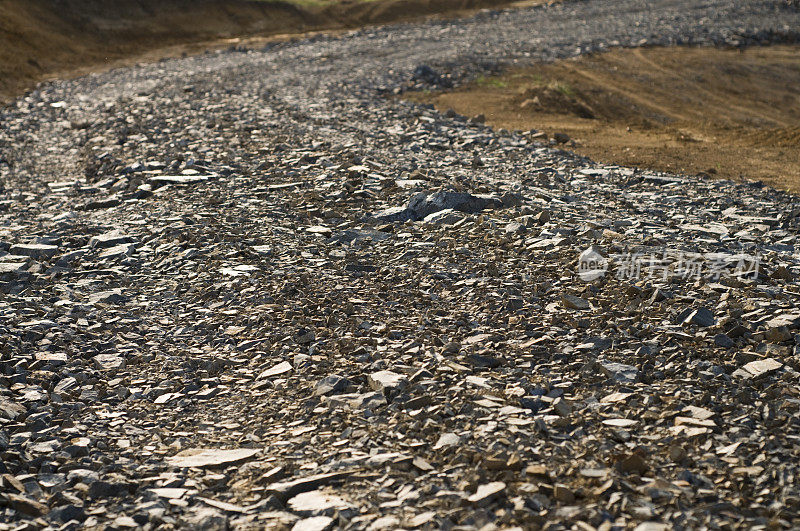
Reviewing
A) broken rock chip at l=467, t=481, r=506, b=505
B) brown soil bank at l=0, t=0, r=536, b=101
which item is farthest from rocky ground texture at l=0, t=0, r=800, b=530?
brown soil bank at l=0, t=0, r=536, b=101

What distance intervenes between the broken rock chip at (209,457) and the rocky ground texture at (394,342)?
0.8 inches

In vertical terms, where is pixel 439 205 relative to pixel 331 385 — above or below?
above

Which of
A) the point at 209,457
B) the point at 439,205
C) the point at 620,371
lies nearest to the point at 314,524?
the point at 209,457

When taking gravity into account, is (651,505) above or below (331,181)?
below

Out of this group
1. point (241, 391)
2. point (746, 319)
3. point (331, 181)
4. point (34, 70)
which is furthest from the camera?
point (34, 70)

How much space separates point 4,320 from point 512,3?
3381 centimetres

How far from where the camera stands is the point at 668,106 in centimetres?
1831

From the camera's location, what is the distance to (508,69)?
19672 millimetres

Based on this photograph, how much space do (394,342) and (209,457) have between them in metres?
1.87

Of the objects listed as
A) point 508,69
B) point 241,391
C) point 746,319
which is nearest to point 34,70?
point 508,69

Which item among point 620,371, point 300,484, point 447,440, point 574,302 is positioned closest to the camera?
point 300,484

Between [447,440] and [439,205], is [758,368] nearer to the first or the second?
[447,440]

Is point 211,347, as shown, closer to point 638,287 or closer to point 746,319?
point 638,287

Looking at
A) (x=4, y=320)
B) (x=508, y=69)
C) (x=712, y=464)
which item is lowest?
(x=712, y=464)
